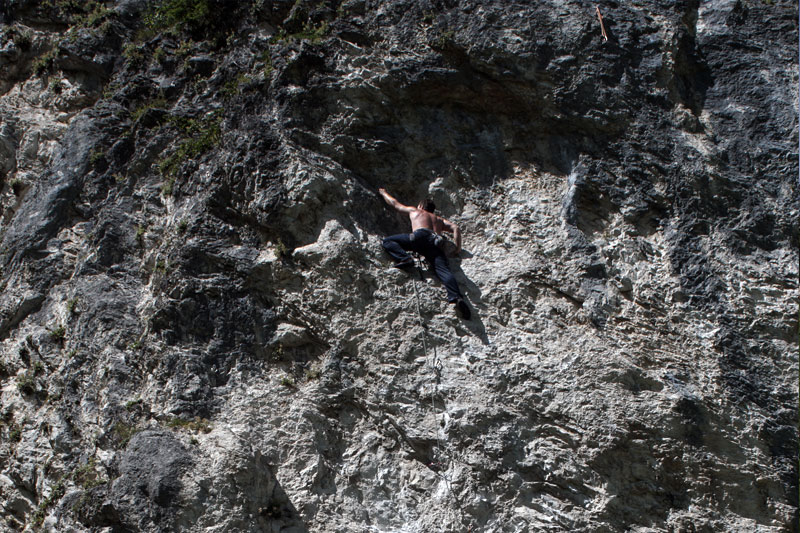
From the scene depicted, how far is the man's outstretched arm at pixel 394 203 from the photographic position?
25.2ft

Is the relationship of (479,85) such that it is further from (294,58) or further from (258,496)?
(258,496)

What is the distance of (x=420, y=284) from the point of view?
736 cm

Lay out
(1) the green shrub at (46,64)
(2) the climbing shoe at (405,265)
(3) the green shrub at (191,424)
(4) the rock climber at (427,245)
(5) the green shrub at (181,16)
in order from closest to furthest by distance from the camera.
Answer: (3) the green shrub at (191,424) < (4) the rock climber at (427,245) < (2) the climbing shoe at (405,265) < (5) the green shrub at (181,16) < (1) the green shrub at (46,64)

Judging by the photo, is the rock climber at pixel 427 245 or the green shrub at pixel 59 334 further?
the green shrub at pixel 59 334

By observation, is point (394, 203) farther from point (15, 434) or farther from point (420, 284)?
point (15, 434)

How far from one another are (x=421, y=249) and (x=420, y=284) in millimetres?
368

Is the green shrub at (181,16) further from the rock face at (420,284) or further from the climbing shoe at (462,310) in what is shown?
the climbing shoe at (462,310)

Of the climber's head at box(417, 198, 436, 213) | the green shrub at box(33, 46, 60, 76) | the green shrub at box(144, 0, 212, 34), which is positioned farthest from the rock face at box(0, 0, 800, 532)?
the green shrub at box(33, 46, 60, 76)

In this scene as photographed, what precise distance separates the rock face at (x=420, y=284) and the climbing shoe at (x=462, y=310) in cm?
9

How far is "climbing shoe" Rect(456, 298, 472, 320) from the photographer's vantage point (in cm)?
709

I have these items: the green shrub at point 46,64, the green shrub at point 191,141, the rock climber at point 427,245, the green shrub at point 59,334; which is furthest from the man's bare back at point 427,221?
the green shrub at point 46,64

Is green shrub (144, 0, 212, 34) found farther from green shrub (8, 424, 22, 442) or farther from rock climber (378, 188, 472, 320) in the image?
green shrub (8, 424, 22, 442)

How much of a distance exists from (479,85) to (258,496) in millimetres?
4973

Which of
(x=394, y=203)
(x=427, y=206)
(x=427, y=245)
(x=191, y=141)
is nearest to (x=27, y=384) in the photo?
(x=191, y=141)
